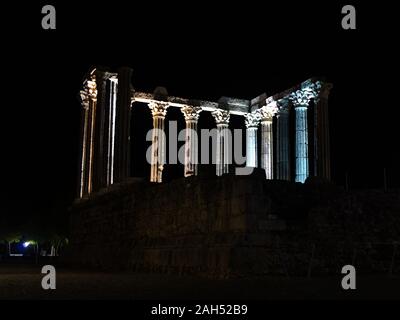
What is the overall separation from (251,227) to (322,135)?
21.0 meters

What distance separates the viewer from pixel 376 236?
1811 cm

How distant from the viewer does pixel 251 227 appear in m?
16.3

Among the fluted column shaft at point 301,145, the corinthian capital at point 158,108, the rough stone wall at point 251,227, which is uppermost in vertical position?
the corinthian capital at point 158,108

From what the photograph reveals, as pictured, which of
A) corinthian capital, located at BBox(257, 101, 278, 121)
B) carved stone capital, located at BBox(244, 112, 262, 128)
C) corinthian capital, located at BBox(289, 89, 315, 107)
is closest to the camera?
corinthian capital, located at BBox(289, 89, 315, 107)

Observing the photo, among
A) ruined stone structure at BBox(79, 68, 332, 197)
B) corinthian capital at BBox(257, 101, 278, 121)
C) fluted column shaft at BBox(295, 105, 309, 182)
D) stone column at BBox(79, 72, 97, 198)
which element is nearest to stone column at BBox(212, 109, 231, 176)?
ruined stone structure at BBox(79, 68, 332, 197)

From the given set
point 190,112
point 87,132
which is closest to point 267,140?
point 190,112

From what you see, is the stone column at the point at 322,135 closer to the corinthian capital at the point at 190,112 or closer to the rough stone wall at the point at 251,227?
the corinthian capital at the point at 190,112

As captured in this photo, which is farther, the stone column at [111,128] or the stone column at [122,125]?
the stone column at [111,128]

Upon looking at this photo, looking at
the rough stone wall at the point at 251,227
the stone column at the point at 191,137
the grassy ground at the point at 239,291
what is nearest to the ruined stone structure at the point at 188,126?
the stone column at the point at 191,137

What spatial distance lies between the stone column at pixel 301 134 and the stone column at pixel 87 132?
Answer: 1345 centimetres

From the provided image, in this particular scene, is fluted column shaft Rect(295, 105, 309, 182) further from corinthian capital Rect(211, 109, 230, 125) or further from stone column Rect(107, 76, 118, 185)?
stone column Rect(107, 76, 118, 185)

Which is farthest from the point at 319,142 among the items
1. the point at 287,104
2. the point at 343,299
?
the point at 343,299

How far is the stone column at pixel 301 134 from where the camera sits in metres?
36.7

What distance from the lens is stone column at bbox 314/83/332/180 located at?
116 feet
